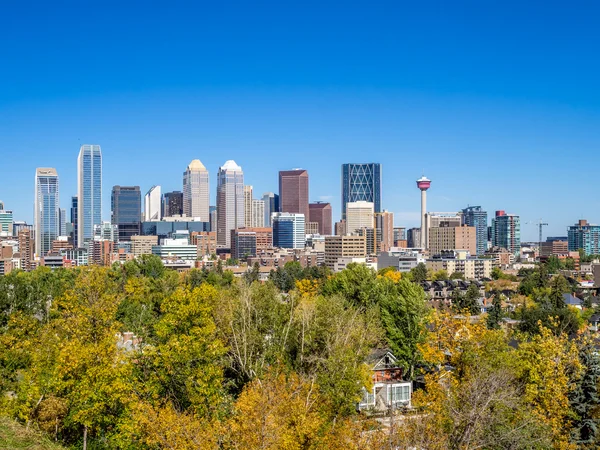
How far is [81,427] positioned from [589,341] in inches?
651

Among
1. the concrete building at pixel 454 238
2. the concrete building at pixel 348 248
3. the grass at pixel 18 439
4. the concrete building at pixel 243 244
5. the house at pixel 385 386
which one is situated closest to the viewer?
the grass at pixel 18 439

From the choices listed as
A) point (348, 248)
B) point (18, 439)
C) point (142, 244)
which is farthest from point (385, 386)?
point (142, 244)

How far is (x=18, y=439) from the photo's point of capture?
1392 centimetres

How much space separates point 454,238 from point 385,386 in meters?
151

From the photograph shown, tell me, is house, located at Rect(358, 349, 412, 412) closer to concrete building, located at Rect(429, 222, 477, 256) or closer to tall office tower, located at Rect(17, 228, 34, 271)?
tall office tower, located at Rect(17, 228, 34, 271)

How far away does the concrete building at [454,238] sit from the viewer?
176 m

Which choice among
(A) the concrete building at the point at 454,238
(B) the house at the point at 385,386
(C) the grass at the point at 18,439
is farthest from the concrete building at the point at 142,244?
(C) the grass at the point at 18,439

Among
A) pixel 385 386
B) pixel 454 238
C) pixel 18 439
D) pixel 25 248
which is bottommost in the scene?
pixel 385 386

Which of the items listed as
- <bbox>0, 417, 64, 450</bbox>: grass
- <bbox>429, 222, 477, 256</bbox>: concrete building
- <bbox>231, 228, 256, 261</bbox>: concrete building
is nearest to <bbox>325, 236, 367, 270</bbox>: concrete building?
<bbox>231, 228, 256, 261</bbox>: concrete building

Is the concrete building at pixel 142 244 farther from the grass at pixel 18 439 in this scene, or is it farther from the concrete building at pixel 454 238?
the grass at pixel 18 439

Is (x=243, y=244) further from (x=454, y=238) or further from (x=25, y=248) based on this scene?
(x=454, y=238)

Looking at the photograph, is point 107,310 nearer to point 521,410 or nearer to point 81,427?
point 81,427

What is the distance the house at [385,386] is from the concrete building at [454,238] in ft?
472

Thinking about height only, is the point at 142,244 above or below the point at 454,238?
below
